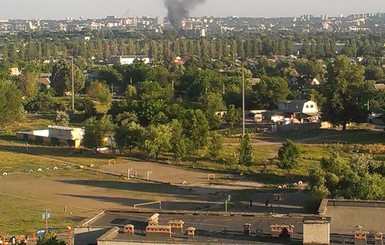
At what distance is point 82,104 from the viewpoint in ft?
197

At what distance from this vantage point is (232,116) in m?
49.7

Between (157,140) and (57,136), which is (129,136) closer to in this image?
(157,140)

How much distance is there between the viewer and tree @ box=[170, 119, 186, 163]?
36.2 meters

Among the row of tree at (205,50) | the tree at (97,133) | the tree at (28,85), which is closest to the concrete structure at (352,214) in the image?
the tree at (97,133)

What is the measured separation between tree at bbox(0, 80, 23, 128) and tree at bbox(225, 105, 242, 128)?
44.1 feet

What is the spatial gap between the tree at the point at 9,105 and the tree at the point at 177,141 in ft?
46.9

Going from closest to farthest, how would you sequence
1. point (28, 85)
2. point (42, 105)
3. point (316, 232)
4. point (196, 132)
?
point (316, 232)
point (196, 132)
point (42, 105)
point (28, 85)

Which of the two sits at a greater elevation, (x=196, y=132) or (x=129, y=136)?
(x=196, y=132)

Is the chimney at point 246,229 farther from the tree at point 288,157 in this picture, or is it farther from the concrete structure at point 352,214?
the tree at point 288,157

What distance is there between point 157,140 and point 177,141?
0.95m

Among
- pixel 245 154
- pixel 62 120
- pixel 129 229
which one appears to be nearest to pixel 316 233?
pixel 129 229

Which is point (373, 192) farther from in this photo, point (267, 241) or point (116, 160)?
point (116, 160)

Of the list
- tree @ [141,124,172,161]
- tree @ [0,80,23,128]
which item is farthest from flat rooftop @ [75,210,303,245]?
tree @ [0,80,23,128]

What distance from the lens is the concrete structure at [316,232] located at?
12.8 metres
